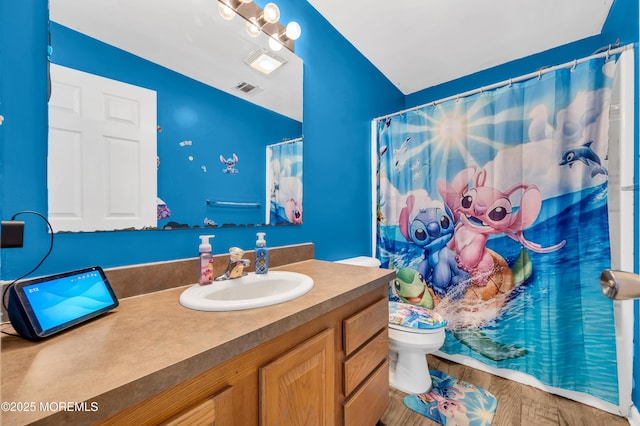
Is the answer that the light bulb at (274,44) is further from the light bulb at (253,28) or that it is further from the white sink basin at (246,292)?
the white sink basin at (246,292)

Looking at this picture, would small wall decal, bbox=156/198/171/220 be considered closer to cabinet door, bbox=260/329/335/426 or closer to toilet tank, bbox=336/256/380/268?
cabinet door, bbox=260/329/335/426

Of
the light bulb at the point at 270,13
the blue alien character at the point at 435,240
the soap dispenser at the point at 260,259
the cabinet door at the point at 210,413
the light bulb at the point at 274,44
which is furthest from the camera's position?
the blue alien character at the point at 435,240

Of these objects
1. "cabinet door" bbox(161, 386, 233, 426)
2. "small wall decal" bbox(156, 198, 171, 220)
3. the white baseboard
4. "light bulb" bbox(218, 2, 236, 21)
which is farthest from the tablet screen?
the white baseboard

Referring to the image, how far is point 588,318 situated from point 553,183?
2.54 feet

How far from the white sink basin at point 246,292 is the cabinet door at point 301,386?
16 cm

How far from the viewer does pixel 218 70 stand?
1.18m

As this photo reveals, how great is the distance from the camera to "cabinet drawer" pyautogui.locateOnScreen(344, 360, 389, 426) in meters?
1.02

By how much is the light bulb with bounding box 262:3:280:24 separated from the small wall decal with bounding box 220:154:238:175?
729 millimetres

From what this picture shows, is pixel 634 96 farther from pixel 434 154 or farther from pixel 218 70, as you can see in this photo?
pixel 218 70

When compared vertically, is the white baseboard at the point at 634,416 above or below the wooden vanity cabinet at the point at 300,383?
below

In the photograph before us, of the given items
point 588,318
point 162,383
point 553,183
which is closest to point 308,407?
point 162,383

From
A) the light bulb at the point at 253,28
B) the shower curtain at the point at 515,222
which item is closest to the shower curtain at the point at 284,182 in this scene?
the light bulb at the point at 253,28

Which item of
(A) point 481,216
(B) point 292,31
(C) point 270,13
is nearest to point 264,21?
(C) point 270,13

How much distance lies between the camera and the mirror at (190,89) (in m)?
0.85
